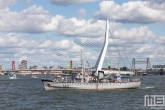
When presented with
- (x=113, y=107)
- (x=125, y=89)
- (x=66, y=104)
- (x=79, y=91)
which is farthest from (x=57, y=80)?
(x=113, y=107)

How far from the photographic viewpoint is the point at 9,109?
2379 inches

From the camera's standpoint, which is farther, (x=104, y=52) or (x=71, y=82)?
(x=104, y=52)

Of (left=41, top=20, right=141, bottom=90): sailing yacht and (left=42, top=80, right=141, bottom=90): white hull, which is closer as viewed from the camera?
(left=42, top=80, right=141, bottom=90): white hull

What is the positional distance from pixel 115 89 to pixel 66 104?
31378 mm

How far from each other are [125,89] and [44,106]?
Answer: 3757 centimetres

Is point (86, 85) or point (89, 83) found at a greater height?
point (89, 83)

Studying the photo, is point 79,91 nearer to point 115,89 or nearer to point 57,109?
point 115,89

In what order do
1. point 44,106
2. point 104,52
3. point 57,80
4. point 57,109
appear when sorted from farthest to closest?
point 104,52
point 57,80
point 44,106
point 57,109

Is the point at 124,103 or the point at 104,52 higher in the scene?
the point at 104,52

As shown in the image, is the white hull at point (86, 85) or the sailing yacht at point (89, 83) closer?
the white hull at point (86, 85)

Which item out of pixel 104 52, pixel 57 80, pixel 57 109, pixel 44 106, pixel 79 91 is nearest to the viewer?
pixel 57 109

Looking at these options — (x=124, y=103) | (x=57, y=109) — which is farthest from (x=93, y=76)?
(x=57, y=109)

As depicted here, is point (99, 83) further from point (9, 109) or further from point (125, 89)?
point (9, 109)

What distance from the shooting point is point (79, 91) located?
304ft
